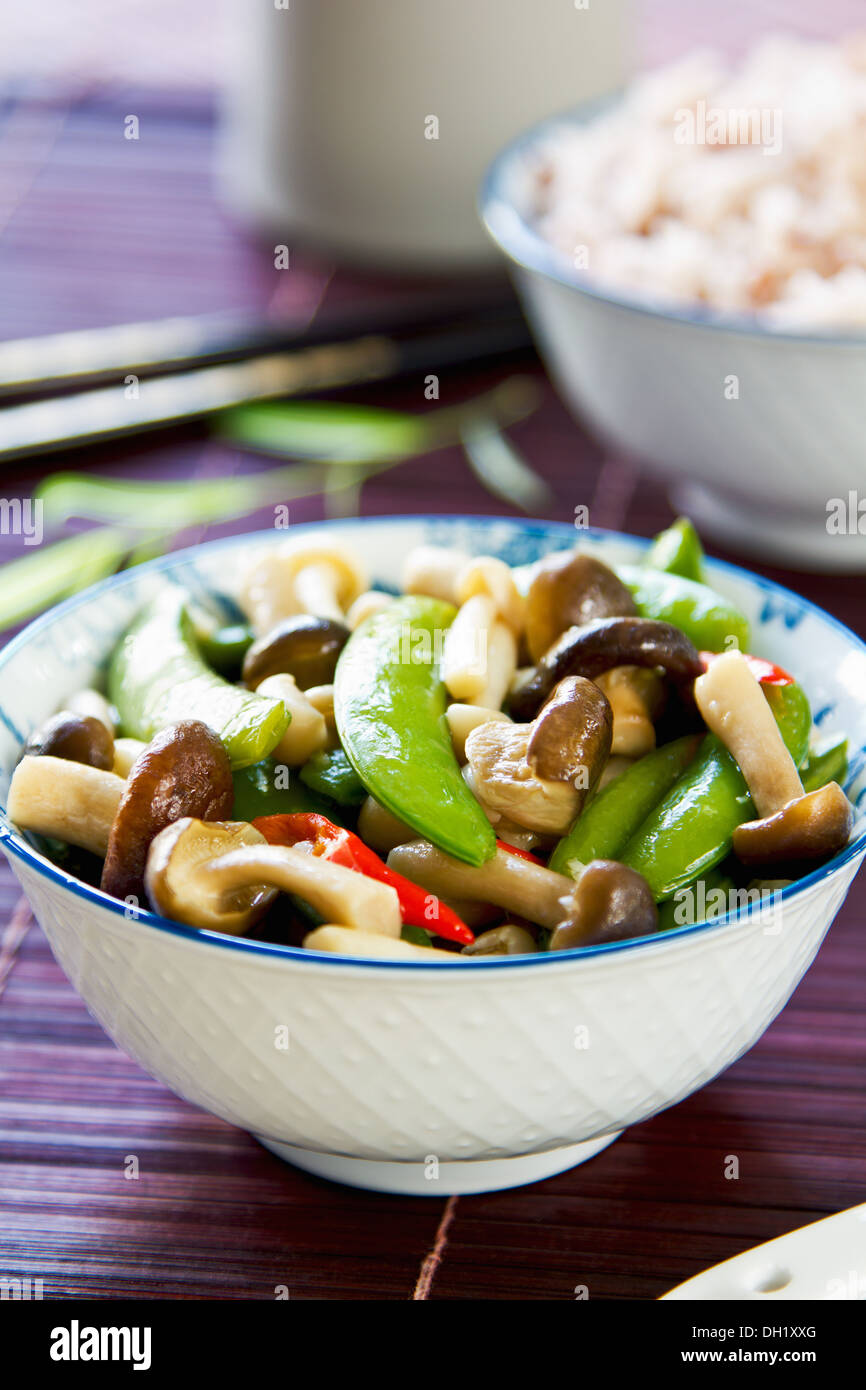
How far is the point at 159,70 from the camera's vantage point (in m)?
3.46

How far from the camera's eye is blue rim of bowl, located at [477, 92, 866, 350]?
148cm

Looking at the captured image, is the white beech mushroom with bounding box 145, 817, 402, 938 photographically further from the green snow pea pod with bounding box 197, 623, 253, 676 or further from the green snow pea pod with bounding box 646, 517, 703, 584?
the green snow pea pod with bounding box 646, 517, 703, 584

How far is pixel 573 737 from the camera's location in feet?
2.88

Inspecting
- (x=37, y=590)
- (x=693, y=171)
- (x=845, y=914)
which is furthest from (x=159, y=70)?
(x=845, y=914)

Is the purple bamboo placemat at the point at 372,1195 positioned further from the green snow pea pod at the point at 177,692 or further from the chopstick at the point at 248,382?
the chopstick at the point at 248,382

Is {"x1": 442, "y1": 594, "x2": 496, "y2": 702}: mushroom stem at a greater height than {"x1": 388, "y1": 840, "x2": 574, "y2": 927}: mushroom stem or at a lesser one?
greater

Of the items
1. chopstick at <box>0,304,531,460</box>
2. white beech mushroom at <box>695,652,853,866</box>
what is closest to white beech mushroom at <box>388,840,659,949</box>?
white beech mushroom at <box>695,652,853,866</box>

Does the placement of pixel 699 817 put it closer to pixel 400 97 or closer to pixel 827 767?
pixel 827 767

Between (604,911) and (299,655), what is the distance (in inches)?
13.5

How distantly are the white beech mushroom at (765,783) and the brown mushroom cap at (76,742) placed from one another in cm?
40

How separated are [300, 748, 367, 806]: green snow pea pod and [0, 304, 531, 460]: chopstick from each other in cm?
108

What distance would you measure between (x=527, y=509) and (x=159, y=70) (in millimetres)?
2146

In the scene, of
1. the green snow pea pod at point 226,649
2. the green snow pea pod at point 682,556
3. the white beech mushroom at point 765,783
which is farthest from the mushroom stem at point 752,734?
the green snow pea pod at point 226,649

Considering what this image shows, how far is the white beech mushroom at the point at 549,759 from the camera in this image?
872mm
